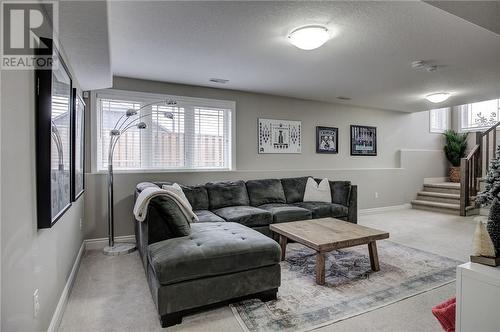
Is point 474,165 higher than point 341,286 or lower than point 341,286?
Answer: higher

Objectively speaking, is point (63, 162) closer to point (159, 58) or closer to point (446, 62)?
point (159, 58)

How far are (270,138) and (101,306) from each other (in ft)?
11.7

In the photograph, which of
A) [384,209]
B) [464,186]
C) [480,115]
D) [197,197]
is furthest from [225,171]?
[480,115]

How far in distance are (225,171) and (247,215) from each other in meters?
1.25

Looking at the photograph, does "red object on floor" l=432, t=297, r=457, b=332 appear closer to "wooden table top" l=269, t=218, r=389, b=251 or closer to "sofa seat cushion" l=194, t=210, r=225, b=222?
"wooden table top" l=269, t=218, r=389, b=251

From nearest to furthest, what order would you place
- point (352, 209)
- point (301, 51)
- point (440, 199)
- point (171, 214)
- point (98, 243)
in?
1. point (171, 214)
2. point (301, 51)
3. point (98, 243)
4. point (352, 209)
5. point (440, 199)

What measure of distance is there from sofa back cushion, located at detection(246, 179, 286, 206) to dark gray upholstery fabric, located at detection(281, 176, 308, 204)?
10 centimetres

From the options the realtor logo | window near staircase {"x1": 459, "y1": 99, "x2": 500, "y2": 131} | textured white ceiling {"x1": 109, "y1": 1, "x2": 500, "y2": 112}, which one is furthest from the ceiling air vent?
window near staircase {"x1": 459, "y1": 99, "x2": 500, "y2": 131}

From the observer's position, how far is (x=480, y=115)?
24.5 feet

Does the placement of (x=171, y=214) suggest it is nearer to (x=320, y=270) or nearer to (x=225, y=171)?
(x=320, y=270)

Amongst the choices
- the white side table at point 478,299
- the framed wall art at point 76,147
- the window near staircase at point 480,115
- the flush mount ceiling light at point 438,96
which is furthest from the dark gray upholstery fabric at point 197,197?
the window near staircase at point 480,115

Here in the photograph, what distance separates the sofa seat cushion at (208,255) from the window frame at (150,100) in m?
2.02

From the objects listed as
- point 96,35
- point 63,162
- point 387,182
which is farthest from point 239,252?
point 387,182

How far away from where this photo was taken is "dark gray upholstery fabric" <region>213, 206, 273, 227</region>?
11.5 ft
